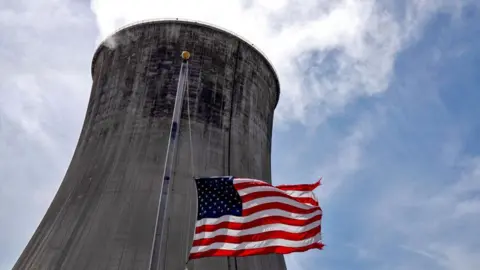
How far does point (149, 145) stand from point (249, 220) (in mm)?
7031

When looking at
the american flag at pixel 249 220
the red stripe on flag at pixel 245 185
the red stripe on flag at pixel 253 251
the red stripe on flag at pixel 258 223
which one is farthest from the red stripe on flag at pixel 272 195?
the red stripe on flag at pixel 253 251

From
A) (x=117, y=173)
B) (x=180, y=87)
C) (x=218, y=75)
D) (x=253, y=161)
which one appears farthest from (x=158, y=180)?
(x=180, y=87)

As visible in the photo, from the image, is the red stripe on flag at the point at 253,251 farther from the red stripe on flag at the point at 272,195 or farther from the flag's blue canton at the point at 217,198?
the red stripe on flag at the point at 272,195

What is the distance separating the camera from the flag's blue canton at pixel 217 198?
8.38 metres

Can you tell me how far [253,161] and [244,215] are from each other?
759 centimetres

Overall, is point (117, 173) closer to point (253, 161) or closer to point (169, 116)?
point (169, 116)

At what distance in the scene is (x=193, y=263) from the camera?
510 inches

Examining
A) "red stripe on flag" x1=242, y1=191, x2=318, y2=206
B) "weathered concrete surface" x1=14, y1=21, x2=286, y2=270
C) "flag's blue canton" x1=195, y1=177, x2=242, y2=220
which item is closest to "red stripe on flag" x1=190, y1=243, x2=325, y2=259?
"flag's blue canton" x1=195, y1=177, x2=242, y2=220

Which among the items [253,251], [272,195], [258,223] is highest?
[272,195]

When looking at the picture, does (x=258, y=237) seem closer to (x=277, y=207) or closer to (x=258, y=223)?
(x=258, y=223)

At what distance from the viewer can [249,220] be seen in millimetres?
8602

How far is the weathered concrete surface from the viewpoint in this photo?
1337 cm

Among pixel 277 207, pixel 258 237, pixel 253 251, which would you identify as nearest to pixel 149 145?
pixel 277 207

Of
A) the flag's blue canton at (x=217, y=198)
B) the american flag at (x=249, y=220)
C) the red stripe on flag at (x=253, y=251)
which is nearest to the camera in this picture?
the red stripe on flag at (x=253, y=251)
